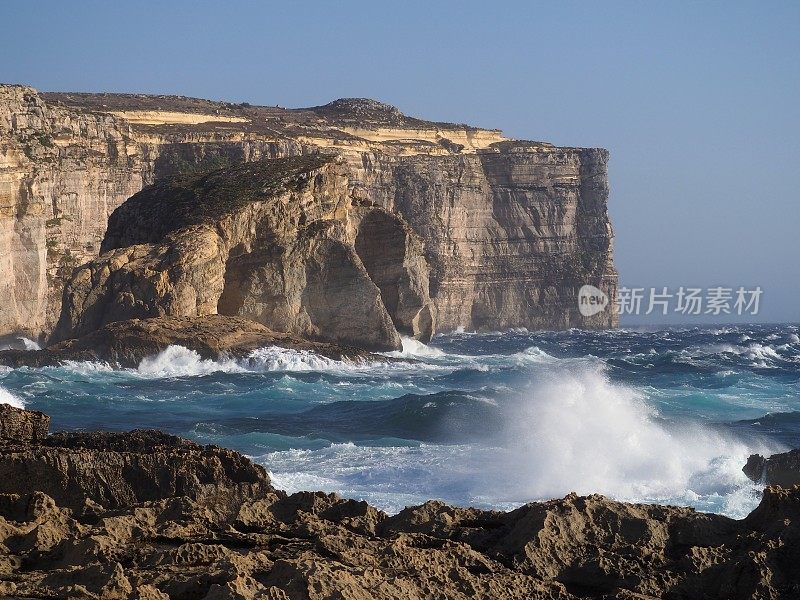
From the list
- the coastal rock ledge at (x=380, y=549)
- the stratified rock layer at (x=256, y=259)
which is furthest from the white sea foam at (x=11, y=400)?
the coastal rock ledge at (x=380, y=549)

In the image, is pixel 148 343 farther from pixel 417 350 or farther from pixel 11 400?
pixel 417 350

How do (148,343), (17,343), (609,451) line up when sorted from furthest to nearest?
(17,343) → (148,343) → (609,451)

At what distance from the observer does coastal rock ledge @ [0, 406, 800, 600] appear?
20.4ft

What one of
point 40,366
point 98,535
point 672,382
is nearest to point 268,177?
point 40,366

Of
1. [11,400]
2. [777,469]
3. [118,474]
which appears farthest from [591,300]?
[118,474]

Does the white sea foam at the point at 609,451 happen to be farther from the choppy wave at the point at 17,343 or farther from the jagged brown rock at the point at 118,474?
the choppy wave at the point at 17,343

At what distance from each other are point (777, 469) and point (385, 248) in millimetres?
32676

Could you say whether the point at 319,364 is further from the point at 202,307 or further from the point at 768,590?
the point at 768,590

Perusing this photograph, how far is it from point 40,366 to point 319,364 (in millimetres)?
8113

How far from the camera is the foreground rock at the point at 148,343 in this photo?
34750 mm

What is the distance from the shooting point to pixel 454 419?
24.6 meters

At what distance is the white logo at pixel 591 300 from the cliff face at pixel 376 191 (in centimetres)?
49

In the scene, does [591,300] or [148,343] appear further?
[591,300]

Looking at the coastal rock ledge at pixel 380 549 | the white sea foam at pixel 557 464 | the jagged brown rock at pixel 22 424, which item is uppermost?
the coastal rock ledge at pixel 380 549
